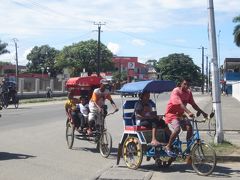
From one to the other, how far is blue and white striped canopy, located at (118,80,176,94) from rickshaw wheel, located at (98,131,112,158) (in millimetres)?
1358

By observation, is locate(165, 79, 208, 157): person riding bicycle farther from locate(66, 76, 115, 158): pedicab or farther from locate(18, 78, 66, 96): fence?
locate(18, 78, 66, 96): fence

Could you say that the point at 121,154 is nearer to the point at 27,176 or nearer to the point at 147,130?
the point at 147,130

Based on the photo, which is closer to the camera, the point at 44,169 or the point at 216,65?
the point at 44,169

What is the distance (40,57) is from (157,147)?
145503mm

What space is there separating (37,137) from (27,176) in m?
7.19

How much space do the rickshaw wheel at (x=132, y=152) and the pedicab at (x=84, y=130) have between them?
144 cm

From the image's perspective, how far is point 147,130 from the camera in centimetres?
1082

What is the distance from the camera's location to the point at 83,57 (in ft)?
378

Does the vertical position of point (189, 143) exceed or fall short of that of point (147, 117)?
it falls short

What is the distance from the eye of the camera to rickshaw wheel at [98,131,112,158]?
12.4 m

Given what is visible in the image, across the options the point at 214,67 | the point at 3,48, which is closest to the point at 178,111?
the point at 214,67

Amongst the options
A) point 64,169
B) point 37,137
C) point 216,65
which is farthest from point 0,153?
point 216,65

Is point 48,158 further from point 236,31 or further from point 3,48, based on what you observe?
point 3,48

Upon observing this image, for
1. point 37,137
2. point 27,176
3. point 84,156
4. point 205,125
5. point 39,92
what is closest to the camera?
point 27,176
